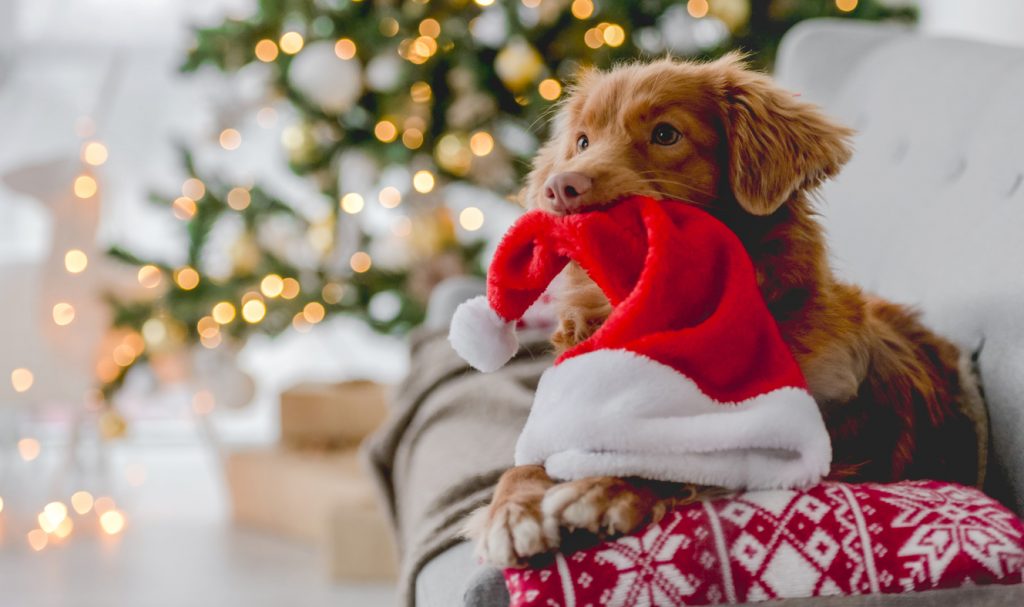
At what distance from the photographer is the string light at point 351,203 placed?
3156 mm

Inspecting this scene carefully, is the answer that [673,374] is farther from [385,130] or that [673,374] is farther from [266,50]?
[266,50]

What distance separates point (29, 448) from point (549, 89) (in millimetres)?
2235

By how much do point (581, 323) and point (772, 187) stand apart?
0.85 ft

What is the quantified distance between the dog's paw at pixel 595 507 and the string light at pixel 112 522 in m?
2.48

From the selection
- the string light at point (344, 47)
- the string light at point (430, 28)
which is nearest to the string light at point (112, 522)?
the string light at point (344, 47)

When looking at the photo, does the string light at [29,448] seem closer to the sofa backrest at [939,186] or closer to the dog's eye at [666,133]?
the sofa backrest at [939,186]

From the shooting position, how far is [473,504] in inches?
49.2

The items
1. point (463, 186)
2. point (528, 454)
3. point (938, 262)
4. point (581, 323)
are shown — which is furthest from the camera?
point (463, 186)

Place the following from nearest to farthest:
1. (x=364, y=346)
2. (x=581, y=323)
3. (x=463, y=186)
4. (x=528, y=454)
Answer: (x=528, y=454), (x=581, y=323), (x=463, y=186), (x=364, y=346)

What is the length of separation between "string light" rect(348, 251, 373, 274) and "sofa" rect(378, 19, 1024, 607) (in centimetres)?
98

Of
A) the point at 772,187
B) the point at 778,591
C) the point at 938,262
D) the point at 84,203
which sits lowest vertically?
the point at 84,203

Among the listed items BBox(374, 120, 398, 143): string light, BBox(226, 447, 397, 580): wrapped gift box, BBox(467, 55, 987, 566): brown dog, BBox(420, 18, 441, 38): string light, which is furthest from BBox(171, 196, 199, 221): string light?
BBox(467, 55, 987, 566): brown dog

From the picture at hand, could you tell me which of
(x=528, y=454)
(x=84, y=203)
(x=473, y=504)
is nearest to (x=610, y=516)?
(x=528, y=454)

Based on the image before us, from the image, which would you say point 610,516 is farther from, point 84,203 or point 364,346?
point 364,346
